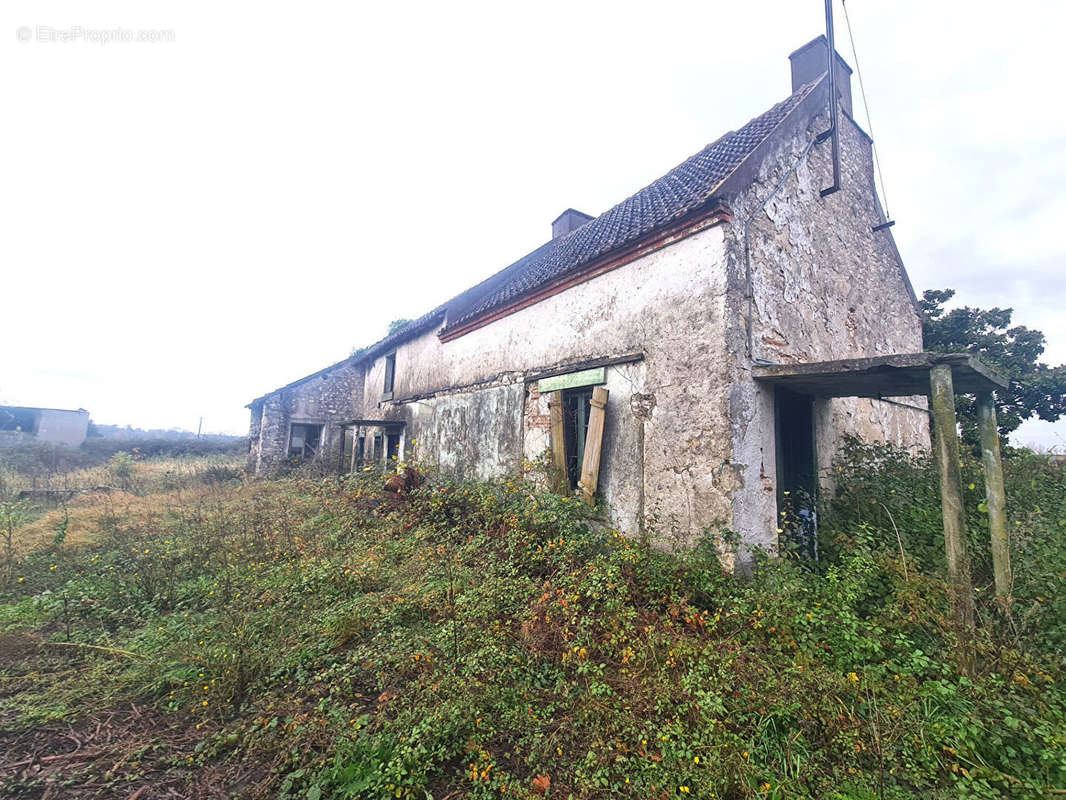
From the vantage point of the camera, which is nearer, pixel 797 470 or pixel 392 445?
pixel 797 470

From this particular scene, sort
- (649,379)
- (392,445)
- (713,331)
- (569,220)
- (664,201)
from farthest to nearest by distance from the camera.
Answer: (392,445)
(569,220)
(664,201)
(649,379)
(713,331)

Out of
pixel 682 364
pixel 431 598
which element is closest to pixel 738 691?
pixel 431 598

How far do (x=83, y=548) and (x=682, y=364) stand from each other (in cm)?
895

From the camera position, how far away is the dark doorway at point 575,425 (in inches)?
263

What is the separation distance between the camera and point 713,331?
5.05 m

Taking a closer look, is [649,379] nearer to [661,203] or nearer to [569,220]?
[661,203]

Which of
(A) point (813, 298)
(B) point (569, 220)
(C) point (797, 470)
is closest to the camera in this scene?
(C) point (797, 470)

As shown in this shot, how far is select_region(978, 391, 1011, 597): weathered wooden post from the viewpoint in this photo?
3.65 meters

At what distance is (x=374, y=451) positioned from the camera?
1427 cm

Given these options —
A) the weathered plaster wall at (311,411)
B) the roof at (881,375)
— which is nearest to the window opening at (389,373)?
the weathered plaster wall at (311,411)

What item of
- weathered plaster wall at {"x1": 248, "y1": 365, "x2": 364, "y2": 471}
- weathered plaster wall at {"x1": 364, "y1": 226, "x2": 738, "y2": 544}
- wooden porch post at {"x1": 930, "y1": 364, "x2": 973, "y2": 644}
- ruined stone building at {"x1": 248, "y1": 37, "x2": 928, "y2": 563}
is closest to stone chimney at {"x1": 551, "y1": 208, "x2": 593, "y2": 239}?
ruined stone building at {"x1": 248, "y1": 37, "x2": 928, "y2": 563}

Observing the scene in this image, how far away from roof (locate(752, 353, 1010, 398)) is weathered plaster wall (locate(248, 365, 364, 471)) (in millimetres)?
14490

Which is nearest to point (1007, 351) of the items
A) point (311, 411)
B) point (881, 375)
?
point (881, 375)

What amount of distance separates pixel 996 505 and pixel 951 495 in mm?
457
